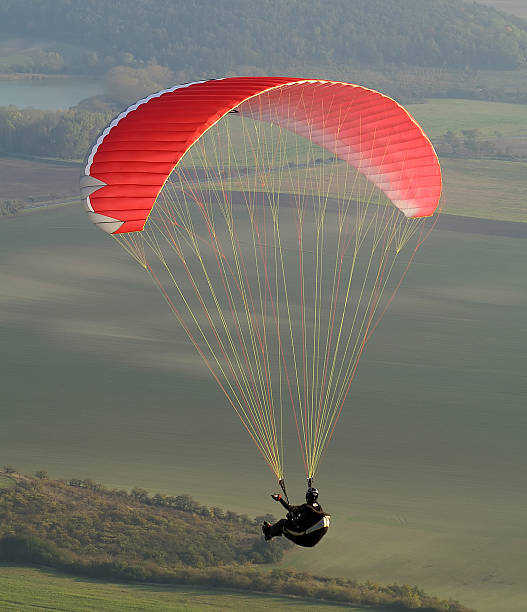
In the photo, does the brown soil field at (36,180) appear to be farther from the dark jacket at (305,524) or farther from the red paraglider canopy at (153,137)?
the dark jacket at (305,524)

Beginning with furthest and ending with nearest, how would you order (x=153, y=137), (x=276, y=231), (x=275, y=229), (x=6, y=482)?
(x=275, y=229)
(x=276, y=231)
(x=6, y=482)
(x=153, y=137)

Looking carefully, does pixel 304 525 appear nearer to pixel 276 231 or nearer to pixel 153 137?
pixel 153 137

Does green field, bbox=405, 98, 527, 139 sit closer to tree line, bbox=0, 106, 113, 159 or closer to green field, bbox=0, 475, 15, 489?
tree line, bbox=0, 106, 113, 159

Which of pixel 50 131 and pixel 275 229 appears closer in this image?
pixel 275 229

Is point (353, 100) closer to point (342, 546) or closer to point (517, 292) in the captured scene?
point (342, 546)

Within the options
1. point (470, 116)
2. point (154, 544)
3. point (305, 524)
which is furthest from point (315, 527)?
point (470, 116)

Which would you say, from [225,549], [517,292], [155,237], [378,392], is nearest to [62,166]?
[155,237]
